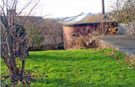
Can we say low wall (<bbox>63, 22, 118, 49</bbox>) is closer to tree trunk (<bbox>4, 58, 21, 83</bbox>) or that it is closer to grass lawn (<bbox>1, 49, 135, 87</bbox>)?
grass lawn (<bbox>1, 49, 135, 87</bbox>)

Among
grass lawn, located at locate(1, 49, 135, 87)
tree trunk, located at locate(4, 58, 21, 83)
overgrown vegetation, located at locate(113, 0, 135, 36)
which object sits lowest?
grass lawn, located at locate(1, 49, 135, 87)

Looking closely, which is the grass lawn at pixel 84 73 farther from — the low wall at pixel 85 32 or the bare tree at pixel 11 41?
the low wall at pixel 85 32

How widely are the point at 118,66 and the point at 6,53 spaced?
348 cm

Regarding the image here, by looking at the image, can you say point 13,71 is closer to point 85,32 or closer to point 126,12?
point 126,12

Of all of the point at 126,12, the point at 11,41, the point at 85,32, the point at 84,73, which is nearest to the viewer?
the point at 11,41

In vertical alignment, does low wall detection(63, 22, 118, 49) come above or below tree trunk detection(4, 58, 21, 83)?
above

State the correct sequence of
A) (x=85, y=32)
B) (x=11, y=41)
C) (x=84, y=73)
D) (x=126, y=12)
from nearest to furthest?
1. (x=11, y=41)
2. (x=84, y=73)
3. (x=126, y=12)
4. (x=85, y=32)

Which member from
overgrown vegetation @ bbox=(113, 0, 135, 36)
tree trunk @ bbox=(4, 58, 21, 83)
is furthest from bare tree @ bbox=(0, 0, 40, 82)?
overgrown vegetation @ bbox=(113, 0, 135, 36)

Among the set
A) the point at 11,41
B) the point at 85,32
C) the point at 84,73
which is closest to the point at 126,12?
the point at 85,32

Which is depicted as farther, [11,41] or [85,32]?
[85,32]

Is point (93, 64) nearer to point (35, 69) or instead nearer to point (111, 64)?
point (111, 64)

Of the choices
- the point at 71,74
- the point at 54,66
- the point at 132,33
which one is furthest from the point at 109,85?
the point at 132,33

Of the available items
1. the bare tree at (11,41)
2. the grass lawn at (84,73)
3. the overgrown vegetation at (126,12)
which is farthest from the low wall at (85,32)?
the bare tree at (11,41)

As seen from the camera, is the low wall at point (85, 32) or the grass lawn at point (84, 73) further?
the low wall at point (85, 32)
